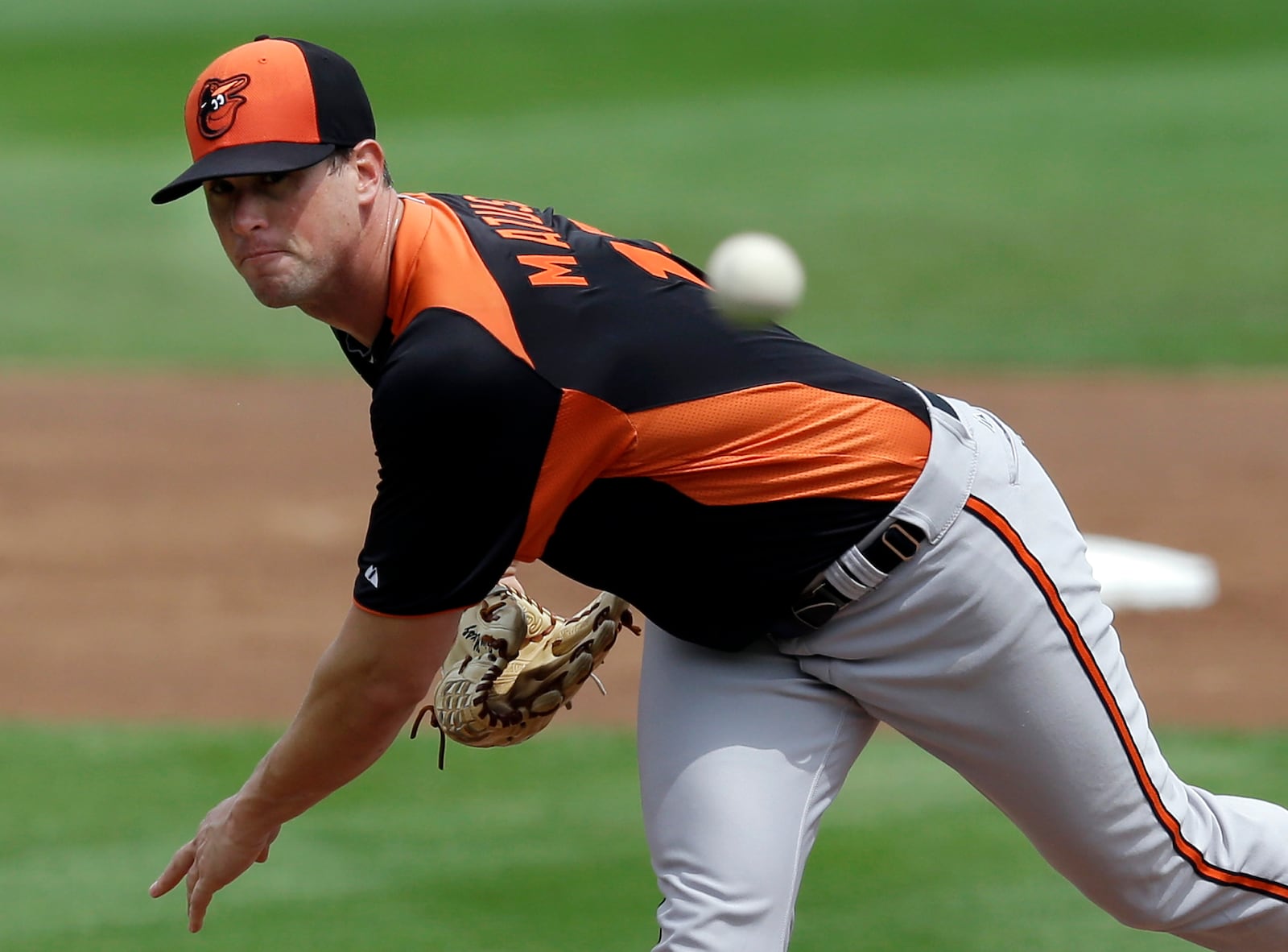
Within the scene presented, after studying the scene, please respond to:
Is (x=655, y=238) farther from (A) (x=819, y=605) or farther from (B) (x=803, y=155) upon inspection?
(A) (x=819, y=605)

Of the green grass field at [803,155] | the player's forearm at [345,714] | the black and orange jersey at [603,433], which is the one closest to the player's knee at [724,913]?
the black and orange jersey at [603,433]

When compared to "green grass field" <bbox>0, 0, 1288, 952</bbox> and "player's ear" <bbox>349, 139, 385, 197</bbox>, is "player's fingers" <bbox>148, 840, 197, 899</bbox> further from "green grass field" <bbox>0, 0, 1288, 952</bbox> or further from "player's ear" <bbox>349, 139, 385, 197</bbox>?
"player's ear" <bbox>349, 139, 385, 197</bbox>

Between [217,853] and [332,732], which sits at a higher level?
[332,732]

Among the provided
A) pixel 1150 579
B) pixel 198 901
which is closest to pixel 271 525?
pixel 1150 579

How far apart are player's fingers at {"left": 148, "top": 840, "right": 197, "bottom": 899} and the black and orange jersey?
682 millimetres

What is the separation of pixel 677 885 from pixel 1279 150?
13.1m

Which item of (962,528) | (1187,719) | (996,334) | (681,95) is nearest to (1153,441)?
(996,334)

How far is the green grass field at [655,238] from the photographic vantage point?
4445 millimetres

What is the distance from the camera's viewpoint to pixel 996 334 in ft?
36.5

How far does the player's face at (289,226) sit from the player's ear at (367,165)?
2cm

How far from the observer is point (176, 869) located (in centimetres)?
325

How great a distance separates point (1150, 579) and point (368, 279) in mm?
4581

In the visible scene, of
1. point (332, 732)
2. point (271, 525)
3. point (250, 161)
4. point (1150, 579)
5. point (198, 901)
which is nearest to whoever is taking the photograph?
point (250, 161)

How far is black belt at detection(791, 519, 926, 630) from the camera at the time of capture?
3.05 m
